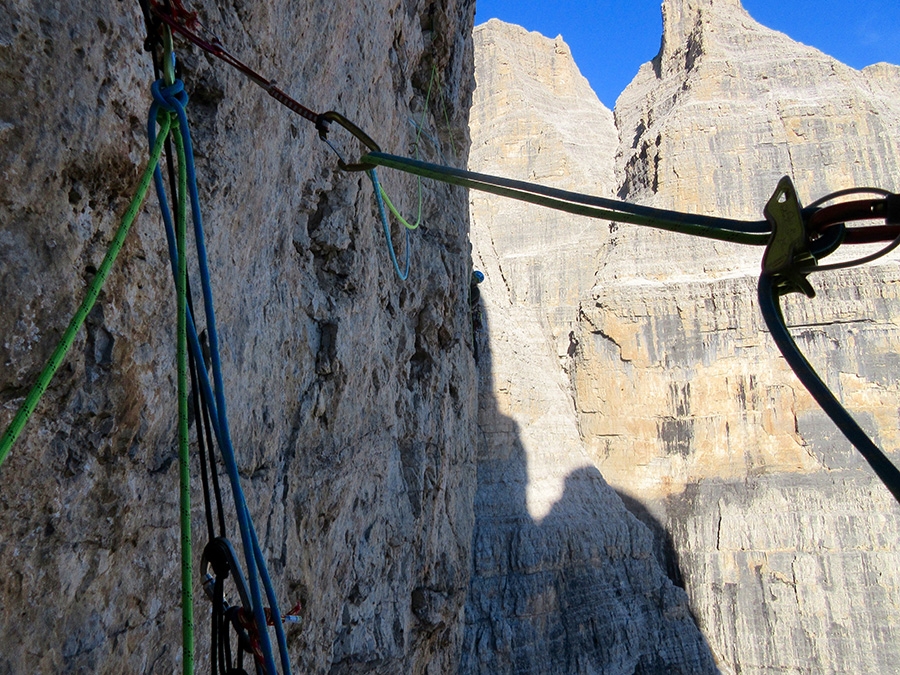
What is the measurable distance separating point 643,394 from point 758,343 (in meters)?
3.81

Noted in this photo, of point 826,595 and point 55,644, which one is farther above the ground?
point 55,644

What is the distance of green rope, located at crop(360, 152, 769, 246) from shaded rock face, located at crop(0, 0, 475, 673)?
0.89 meters

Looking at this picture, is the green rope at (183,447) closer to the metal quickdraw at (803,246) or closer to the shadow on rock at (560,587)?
the metal quickdraw at (803,246)

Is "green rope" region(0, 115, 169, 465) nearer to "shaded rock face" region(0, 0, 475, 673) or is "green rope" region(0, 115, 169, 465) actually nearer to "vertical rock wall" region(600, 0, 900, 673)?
"shaded rock face" region(0, 0, 475, 673)

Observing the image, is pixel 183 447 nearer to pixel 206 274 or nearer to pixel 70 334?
pixel 70 334

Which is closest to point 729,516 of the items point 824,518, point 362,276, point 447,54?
point 824,518

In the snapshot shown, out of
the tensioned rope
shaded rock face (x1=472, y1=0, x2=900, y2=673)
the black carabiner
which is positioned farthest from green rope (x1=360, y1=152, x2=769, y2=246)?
shaded rock face (x1=472, y1=0, x2=900, y2=673)

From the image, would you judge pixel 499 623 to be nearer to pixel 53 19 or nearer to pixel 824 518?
pixel 824 518

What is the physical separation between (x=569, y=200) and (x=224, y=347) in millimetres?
1684

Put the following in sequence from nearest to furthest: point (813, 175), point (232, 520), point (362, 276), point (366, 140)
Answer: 1. point (366, 140)
2. point (232, 520)
3. point (362, 276)
4. point (813, 175)

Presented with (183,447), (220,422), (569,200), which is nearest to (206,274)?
(220,422)

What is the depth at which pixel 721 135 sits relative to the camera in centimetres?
2591

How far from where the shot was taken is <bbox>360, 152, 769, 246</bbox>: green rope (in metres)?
1.78

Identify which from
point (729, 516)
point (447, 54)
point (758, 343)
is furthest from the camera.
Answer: point (758, 343)
